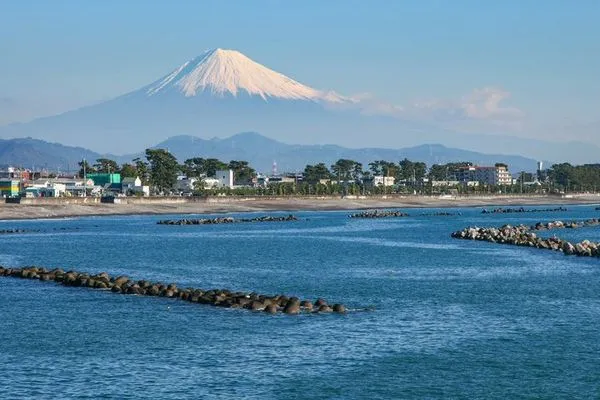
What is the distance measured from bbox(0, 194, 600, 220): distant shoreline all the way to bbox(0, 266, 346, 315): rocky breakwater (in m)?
62.8

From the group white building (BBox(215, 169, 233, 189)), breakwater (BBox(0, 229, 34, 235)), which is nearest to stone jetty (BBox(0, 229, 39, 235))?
breakwater (BBox(0, 229, 34, 235))

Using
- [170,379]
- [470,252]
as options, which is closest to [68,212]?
[470,252]

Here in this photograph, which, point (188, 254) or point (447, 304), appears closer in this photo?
point (447, 304)

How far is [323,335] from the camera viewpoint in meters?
27.4

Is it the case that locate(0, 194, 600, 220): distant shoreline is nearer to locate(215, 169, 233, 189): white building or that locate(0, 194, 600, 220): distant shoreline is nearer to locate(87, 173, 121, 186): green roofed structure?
locate(215, 169, 233, 189): white building

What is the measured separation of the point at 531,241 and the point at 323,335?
39378mm

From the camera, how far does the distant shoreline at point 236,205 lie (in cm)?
10998

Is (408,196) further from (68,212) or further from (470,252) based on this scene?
(470,252)

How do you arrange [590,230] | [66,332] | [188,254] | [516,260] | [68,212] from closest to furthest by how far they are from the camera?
[66,332]
[516,260]
[188,254]
[590,230]
[68,212]

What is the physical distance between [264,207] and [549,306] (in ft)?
360

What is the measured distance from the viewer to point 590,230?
8569 centimetres

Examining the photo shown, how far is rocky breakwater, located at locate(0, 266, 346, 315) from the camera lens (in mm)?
31781

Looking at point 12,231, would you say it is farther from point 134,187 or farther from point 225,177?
point 225,177

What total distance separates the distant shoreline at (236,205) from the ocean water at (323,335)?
59.1 m
